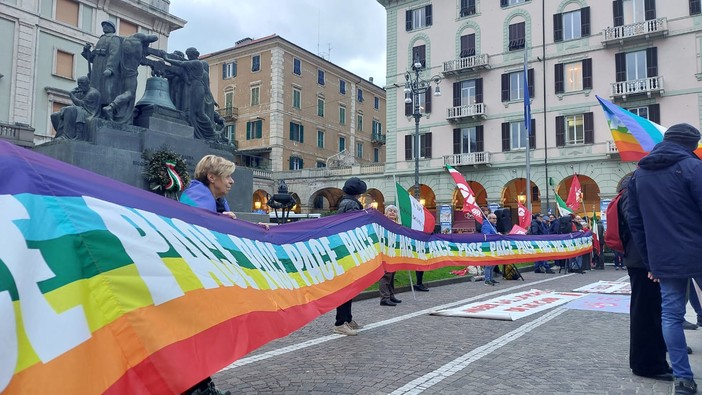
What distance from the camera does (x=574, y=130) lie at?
1303 inches

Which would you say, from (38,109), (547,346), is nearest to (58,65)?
(38,109)

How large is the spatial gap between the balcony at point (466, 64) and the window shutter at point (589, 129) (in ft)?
24.1

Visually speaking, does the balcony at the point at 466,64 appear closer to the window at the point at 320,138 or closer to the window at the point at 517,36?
the window at the point at 517,36

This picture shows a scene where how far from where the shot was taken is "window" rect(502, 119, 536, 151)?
34406 millimetres

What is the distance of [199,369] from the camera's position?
2570mm

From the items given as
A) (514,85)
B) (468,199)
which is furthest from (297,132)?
(468,199)

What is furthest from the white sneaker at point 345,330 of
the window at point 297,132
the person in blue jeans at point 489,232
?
the window at point 297,132

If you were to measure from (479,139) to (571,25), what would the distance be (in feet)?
29.7

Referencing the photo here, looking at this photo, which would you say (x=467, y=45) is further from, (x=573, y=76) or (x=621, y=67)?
(x=621, y=67)

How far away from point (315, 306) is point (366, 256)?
2.16 meters

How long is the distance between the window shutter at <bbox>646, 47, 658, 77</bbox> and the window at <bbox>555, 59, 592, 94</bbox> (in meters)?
3.12

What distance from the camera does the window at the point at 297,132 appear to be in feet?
160

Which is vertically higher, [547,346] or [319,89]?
[319,89]

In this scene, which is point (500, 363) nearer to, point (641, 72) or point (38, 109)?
point (641, 72)
